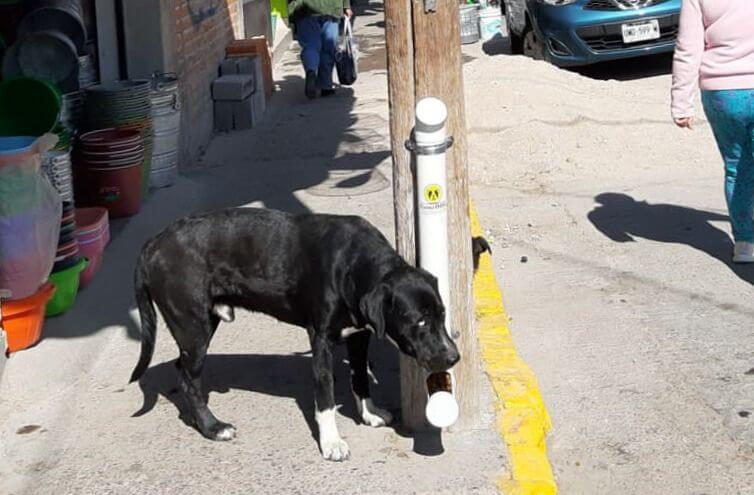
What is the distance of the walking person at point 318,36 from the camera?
13.7m

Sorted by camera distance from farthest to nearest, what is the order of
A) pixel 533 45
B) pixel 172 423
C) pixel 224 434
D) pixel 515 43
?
pixel 515 43 < pixel 533 45 < pixel 172 423 < pixel 224 434

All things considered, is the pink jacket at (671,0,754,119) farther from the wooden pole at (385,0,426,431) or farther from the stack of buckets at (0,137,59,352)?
the stack of buckets at (0,137,59,352)

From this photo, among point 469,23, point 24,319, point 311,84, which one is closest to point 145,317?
point 24,319

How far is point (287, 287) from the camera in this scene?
4.76 meters

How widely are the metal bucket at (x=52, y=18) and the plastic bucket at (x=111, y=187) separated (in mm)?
820

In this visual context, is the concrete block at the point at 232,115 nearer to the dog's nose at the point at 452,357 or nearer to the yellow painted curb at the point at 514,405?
the yellow painted curb at the point at 514,405

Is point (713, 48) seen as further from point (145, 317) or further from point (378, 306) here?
point (145, 317)

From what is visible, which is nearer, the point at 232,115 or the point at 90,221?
the point at 90,221

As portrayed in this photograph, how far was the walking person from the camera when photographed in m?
13.7

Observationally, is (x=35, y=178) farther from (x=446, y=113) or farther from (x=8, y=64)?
(x=446, y=113)

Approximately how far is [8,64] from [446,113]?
11.8ft

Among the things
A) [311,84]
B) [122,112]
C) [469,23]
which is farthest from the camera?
[469,23]

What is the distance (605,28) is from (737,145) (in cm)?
704

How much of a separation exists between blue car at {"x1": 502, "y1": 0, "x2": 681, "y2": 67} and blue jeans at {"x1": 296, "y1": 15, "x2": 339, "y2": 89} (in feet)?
7.90
